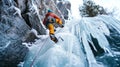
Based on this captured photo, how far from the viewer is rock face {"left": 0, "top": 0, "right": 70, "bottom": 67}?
742 centimetres

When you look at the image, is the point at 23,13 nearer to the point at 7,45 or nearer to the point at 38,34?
the point at 38,34

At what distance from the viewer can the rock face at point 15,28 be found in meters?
7.42

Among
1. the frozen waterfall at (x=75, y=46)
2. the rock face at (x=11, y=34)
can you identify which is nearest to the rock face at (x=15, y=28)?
the rock face at (x=11, y=34)

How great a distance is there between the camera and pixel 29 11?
9.02m

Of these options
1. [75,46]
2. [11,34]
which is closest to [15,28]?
[11,34]

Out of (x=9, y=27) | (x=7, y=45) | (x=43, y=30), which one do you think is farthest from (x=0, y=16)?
(x=43, y=30)

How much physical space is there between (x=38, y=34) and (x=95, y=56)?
9.44ft

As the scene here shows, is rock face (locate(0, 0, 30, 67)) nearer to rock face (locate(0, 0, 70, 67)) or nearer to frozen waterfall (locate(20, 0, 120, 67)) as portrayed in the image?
rock face (locate(0, 0, 70, 67))

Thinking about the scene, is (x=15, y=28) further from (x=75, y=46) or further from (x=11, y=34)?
(x=75, y=46)

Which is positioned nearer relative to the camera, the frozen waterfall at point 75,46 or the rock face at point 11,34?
the frozen waterfall at point 75,46

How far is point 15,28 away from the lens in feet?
26.0

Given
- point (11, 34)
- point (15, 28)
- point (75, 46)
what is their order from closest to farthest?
point (75, 46)
point (11, 34)
point (15, 28)

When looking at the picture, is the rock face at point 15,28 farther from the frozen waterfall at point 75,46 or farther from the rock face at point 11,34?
the frozen waterfall at point 75,46

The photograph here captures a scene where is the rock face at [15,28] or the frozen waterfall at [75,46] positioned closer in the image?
the frozen waterfall at [75,46]
